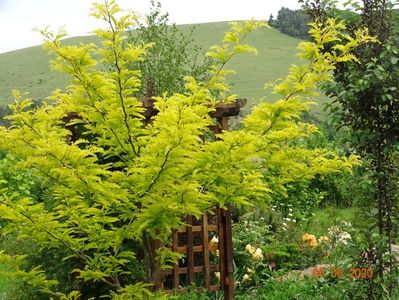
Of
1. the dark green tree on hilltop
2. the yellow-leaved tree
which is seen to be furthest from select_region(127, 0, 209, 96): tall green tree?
the dark green tree on hilltop

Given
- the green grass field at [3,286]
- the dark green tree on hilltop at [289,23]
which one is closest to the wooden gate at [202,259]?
the green grass field at [3,286]

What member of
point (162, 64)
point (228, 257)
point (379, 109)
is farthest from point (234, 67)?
point (379, 109)

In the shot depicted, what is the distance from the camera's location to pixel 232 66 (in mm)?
43156

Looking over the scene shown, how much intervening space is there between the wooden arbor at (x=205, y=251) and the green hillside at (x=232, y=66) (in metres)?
27.6

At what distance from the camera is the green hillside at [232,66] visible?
38219mm

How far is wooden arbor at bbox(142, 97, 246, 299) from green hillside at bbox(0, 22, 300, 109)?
27578 mm

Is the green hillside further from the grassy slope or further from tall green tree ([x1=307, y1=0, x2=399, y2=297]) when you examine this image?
tall green tree ([x1=307, y1=0, x2=399, y2=297])

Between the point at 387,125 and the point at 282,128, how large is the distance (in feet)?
6.77

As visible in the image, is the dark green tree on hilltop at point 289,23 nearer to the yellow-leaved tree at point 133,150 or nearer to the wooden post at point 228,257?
the wooden post at point 228,257

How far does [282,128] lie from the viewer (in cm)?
484
